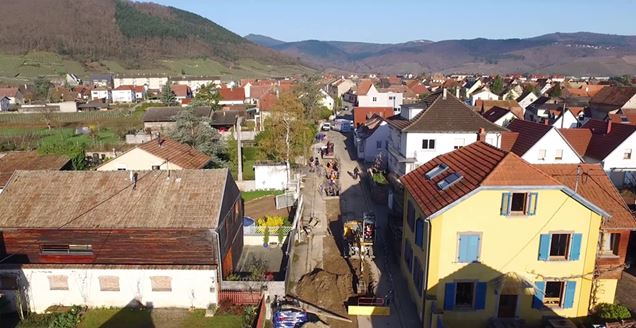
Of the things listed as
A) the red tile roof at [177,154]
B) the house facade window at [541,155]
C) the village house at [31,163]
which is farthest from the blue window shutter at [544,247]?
the village house at [31,163]

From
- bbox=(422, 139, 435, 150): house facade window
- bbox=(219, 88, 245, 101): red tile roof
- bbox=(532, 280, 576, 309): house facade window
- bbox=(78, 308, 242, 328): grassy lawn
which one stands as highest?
bbox=(219, 88, 245, 101): red tile roof

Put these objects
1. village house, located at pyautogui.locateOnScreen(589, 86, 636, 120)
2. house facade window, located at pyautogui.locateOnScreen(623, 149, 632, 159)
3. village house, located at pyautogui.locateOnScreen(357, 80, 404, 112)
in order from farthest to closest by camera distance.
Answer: village house, located at pyautogui.locateOnScreen(357, 80, 404, 112)
village house, located at pyautogui.locateOnScreen(589, 86, 636, 120)
house facade window, located at pyautogui.locateOnScreen(623, 149, 632, 159)

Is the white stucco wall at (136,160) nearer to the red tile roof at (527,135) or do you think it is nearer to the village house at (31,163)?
the village house at (31,163)

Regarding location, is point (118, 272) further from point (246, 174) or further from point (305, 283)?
point (246, 174)

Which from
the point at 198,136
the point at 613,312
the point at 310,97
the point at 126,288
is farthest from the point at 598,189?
the point at 310,97

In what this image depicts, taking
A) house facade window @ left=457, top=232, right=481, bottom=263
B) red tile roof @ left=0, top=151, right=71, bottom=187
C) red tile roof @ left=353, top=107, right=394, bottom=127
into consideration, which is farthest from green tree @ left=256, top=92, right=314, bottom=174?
house facade window @ left=457, top=232, right=481, bottom=263

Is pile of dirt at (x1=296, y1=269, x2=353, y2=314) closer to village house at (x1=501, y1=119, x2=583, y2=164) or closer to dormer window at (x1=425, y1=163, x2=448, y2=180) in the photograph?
dormer window at (x1=425, y1=163, x2=448, y2=180)

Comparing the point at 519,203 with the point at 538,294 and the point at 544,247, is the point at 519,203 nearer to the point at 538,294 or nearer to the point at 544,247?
the point at 544,247
